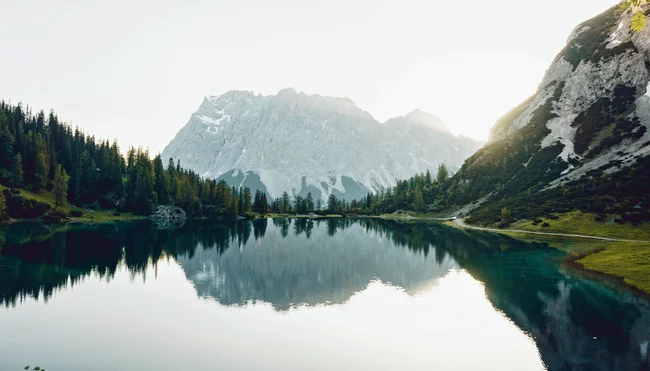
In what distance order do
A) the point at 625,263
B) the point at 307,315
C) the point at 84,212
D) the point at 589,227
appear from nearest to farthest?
the point at 307,315
the point at 625,263
the point at 589,227
the point at 84,212

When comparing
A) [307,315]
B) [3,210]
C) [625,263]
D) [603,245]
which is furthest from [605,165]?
[3,210]

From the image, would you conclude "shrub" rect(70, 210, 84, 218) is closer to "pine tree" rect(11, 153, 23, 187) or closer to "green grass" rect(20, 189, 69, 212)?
"green grass" rect(20, 189, 69, 212)

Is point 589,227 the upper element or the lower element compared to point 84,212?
lower

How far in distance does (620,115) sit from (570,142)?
22227 mm

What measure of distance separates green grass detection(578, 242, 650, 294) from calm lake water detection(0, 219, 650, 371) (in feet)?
13.0

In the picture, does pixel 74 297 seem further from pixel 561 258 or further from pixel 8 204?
pixel 8 204

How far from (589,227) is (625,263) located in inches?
2084

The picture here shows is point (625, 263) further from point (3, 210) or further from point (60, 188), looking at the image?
point (60, 188)

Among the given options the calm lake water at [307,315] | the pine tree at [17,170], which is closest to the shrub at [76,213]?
the pine tree at [17,170]

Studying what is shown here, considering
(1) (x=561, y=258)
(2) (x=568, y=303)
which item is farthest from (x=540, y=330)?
(1) (x=561, y=258)

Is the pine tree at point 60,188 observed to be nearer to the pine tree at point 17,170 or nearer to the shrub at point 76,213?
the shrub at point 76,213

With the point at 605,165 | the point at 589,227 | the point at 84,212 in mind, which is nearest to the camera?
the point at 589,227

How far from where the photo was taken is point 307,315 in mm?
42312

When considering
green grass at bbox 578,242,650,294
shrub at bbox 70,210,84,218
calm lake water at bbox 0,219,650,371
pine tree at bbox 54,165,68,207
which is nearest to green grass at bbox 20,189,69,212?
pine tree at bbox 54,165,68,207
